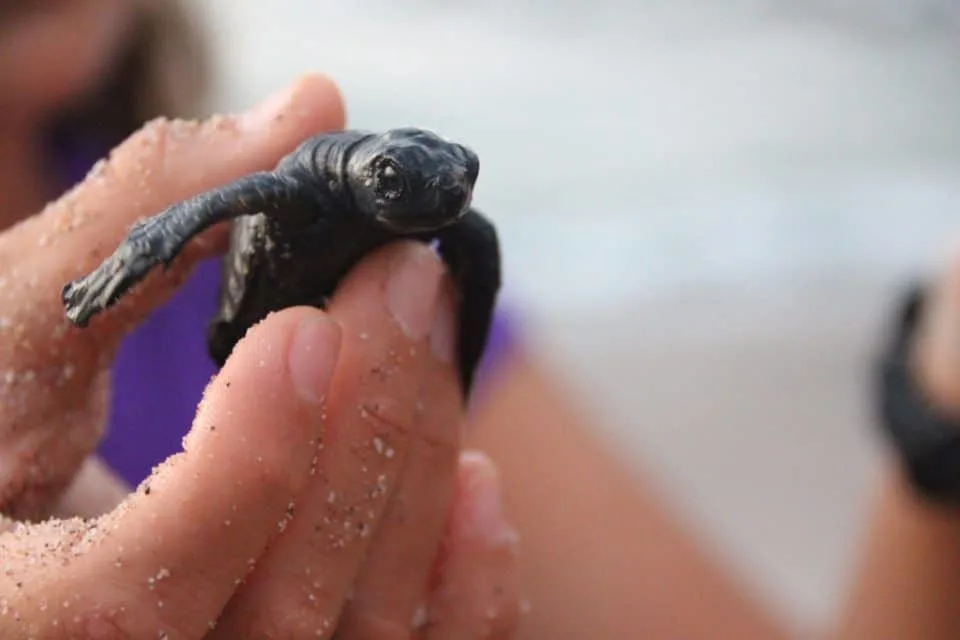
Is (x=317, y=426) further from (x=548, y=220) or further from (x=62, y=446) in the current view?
(x=548, y=220)

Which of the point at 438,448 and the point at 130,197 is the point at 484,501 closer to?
the point at 438,448

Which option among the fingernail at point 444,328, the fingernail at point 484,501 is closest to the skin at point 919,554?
the fingernail at point 484,501

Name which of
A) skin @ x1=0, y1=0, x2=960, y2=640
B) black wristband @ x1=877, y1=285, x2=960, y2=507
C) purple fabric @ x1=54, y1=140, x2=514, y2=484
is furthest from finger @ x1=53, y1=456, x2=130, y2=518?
black wristband @ x1=877, y1=285, x2=960, y2=507

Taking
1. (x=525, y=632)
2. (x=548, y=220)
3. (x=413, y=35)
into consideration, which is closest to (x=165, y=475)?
(x=525, y=632)

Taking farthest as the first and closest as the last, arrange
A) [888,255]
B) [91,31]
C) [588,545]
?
[888,255], [588,545], [91,31]

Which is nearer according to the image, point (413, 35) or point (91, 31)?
point (91, 31)

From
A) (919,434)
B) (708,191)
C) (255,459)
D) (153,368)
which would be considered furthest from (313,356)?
(708,191)

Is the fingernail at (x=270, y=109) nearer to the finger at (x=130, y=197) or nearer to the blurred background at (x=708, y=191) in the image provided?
the finger at (x=130, y=197)
